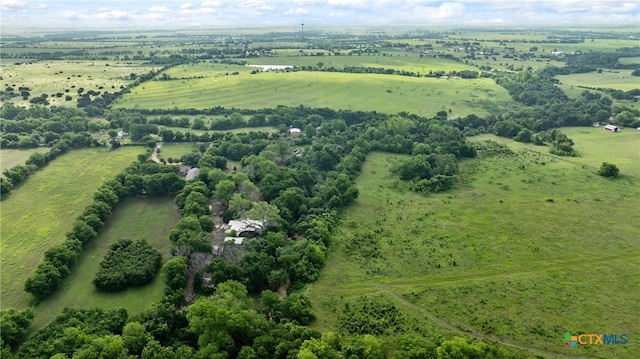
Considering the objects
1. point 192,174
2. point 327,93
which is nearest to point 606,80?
point 327,93

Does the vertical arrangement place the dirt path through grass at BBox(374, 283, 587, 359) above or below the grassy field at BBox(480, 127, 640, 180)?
below

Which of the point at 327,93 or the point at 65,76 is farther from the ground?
the point at 65,76

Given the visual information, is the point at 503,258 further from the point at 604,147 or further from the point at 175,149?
the point at 175,149

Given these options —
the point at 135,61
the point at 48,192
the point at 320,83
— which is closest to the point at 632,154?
the point at 320,83

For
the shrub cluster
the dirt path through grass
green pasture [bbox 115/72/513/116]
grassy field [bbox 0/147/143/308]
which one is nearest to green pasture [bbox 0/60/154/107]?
green pasture [bbox 115/72/513/116]

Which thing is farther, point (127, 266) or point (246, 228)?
point (246, 228)

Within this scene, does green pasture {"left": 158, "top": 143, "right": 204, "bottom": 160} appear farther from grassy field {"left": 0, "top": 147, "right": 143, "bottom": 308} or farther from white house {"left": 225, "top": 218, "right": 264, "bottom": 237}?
white house {"left": 225, "top": 218, "right": 264, "bottom": 237}

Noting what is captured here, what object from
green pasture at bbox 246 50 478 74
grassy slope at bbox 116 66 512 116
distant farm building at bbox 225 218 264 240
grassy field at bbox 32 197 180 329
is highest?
green pasture at bbox 246 50 478 74
